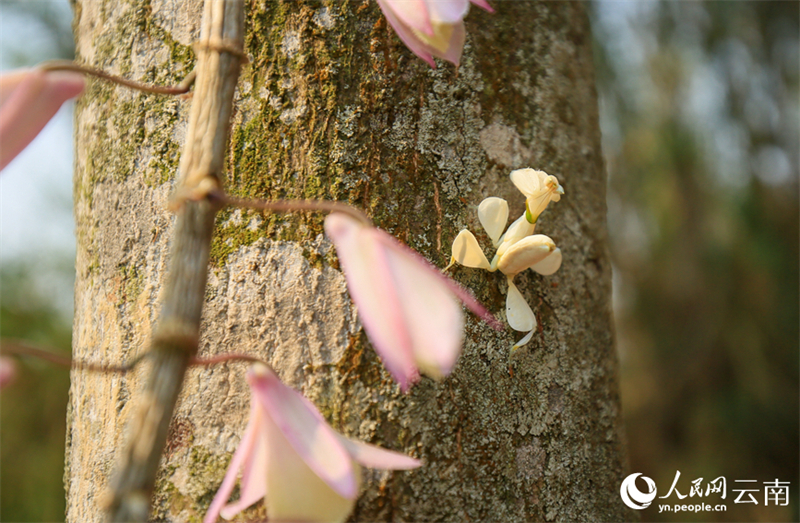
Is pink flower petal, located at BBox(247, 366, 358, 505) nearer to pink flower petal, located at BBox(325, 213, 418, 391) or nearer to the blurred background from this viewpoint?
pink flower petal, located at BBox(325, 213, 418, 391)

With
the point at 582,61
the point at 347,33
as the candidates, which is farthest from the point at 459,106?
the point at 582,61

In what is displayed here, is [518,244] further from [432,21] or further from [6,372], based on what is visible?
[6,372]

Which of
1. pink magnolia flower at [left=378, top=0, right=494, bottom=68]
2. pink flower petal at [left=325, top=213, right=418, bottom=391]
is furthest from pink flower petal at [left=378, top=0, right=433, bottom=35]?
pink flower petal at [left=325, top=213, right=418, bottom=391]

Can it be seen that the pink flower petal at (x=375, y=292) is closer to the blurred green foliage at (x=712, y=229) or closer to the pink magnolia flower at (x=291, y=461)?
the pink magnolia flower at (x=291, y=461)

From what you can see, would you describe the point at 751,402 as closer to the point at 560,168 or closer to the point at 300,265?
the point at 560,168

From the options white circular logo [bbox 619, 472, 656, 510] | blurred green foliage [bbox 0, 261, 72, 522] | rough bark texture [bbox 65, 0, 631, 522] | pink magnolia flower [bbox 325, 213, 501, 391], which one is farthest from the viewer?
blurred green foliage [bbox 0, 261, 72, 522]

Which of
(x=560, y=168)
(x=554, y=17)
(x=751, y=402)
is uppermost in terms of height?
(x=554, y=17)

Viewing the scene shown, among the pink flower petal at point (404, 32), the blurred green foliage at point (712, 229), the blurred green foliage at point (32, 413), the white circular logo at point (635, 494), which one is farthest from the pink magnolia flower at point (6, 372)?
the blurred green foliage at point (712, 229)
